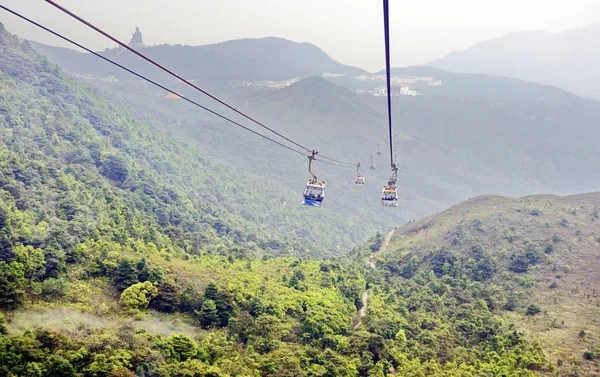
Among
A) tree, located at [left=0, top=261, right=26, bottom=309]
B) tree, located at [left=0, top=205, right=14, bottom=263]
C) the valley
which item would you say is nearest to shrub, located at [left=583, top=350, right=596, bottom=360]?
the valley

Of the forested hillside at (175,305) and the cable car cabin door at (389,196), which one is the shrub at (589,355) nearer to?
the forested hillside at (175,305)

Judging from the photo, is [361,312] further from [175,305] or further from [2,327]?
[2,327]

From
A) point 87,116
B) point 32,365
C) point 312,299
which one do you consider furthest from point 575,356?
point 87,116

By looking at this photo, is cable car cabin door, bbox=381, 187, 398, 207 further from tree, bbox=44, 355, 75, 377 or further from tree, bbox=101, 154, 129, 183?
tree, bbox=101, 154, 129, 183

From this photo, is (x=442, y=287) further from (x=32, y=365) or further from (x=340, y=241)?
(x=340, y=241)

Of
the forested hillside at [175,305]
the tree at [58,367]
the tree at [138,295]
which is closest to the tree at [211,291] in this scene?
the forested hillside at [175,305]

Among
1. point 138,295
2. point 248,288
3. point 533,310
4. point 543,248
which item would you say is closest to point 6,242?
point 138,295
